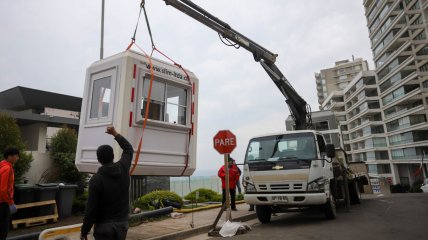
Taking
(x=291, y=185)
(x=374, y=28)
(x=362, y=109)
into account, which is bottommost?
(x=291, y=185)

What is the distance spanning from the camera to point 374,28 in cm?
5888

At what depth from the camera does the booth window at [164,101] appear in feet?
19.8

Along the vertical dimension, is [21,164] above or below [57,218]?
above

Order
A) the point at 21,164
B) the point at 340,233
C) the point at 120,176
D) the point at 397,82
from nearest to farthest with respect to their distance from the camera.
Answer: the point at 120,176
the point at 340,233
the point at 21,164
the point at 397,82

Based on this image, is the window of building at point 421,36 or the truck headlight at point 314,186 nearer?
the truck headlight at point 314,186

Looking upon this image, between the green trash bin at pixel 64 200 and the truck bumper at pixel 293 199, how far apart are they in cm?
647

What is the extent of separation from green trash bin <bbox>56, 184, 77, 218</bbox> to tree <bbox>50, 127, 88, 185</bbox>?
3.13 meters

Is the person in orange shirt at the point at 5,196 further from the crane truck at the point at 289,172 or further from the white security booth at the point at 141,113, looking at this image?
the crane truck at the point at 289,172

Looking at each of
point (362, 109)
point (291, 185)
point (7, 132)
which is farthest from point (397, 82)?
point (7, 132)

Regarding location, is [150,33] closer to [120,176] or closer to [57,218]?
[120,176]

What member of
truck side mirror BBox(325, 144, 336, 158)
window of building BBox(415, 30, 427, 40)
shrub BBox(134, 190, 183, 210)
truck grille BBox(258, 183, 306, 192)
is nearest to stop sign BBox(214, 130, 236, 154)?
truck grille BBox(258, 183, 306, 192)

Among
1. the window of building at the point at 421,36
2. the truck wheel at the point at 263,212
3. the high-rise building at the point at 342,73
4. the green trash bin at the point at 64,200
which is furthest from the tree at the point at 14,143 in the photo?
the high-rise building at the point at 342,73

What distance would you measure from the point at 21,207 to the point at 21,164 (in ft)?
13.3

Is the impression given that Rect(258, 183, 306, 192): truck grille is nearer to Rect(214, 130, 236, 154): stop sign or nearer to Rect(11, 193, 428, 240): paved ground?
Rect(11, 193, 428, 240): paved ground
